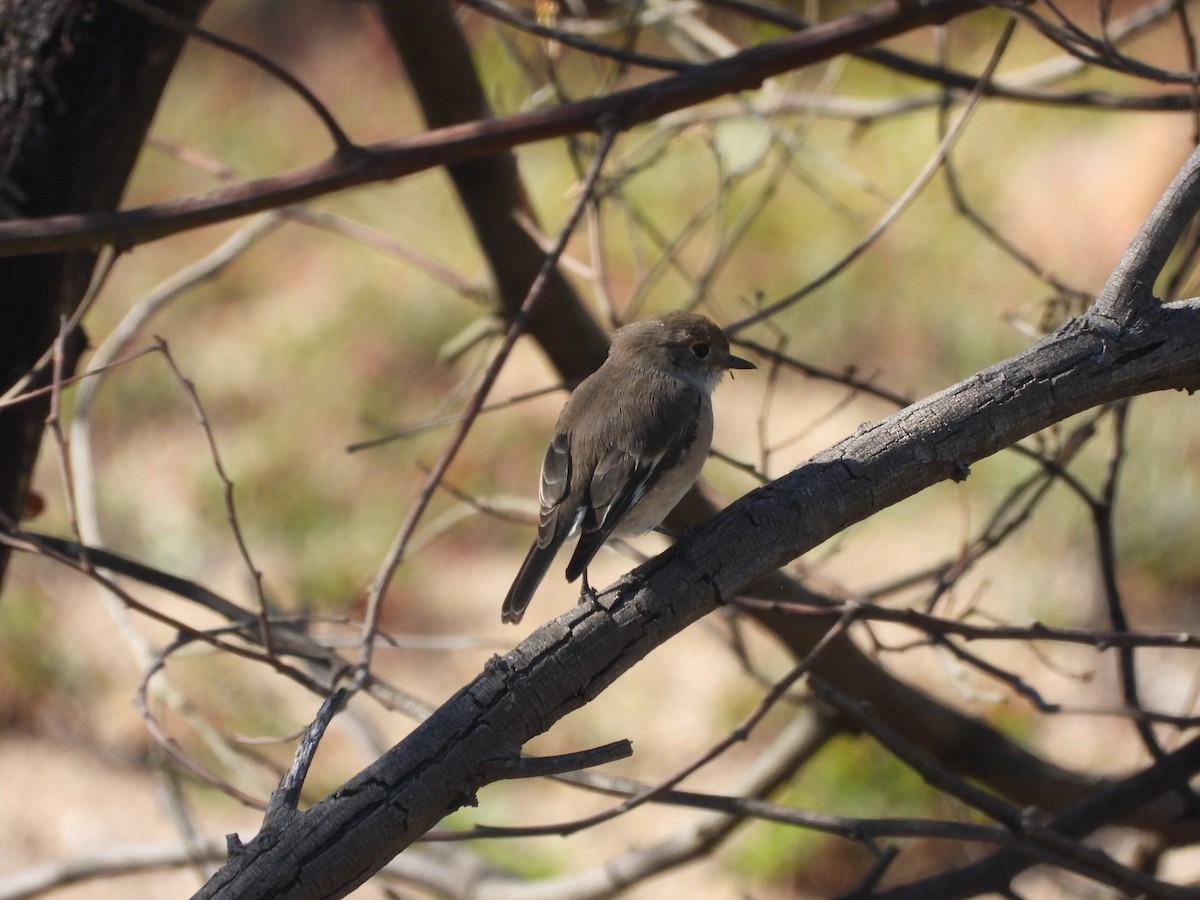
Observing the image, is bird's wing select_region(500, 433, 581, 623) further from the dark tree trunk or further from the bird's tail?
the dark tree trunk

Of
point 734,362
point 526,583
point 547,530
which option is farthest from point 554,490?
point 734,362

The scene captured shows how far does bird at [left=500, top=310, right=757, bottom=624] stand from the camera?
2697 millimetres

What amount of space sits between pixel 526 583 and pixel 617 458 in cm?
42

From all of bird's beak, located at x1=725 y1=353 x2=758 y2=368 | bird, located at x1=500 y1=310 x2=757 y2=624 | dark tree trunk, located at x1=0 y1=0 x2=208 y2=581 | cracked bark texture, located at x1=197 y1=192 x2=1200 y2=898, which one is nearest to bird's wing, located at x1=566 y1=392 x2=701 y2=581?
bird, located at x1=500 y1=310 x2=757 y2=624

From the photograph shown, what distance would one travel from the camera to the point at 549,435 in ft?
19.3

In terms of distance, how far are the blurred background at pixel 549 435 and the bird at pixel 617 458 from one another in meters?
0.32

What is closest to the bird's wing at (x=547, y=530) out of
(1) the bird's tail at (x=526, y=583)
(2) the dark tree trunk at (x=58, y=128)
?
(1) the bird's tail at (x=526, y=583)

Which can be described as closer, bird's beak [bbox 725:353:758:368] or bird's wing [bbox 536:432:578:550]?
bird's wing [bbox 536:432:578:550]

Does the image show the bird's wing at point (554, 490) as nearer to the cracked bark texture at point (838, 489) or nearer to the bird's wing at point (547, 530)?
the bird's wing at point (547, 530)

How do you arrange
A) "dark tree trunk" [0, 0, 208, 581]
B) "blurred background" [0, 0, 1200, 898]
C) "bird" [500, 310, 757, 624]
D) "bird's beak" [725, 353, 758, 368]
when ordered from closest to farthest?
"bird" [500, 310, 757, 624], "dark tree trunk" [0, 0, 208, 581], "bird's beak" [725, 353, 758, 368], "blurred background" [0, 0, 1200, 898]

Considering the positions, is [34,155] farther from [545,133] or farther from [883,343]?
[883,343]

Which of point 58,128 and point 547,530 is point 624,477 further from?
point 58,128

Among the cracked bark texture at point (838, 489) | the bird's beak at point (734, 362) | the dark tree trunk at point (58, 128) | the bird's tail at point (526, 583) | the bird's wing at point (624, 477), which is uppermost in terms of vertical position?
the dark tree trunk at point (58, 128)

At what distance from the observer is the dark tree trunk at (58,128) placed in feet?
9.35
